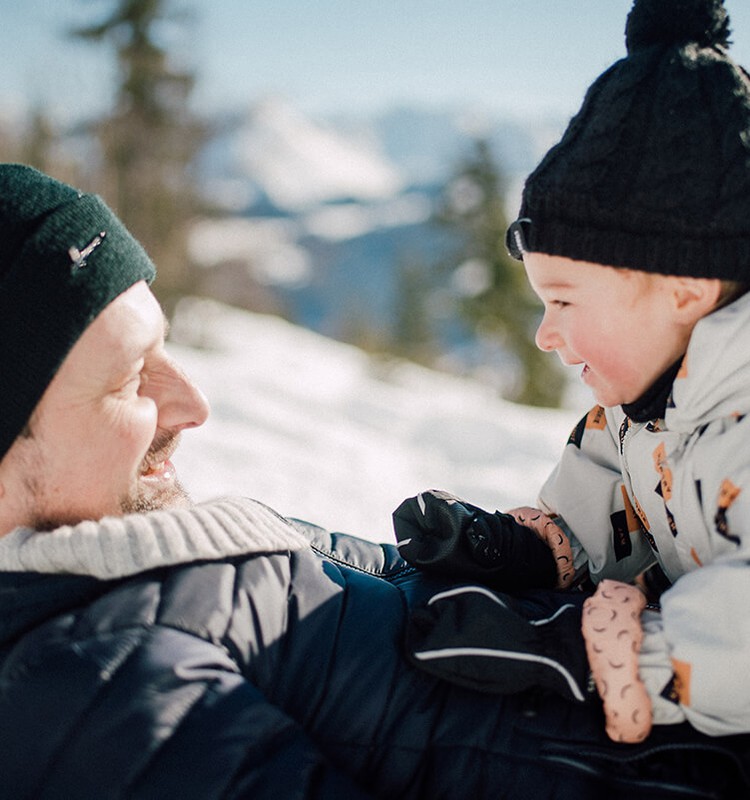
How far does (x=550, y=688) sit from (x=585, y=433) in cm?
79

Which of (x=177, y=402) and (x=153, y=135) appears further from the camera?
(x=153, y=135)

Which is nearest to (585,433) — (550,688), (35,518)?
(550,688)

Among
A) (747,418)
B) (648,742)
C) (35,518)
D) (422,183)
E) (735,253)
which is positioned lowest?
(422,183)

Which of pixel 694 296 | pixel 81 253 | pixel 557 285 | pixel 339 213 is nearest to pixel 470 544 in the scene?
pixel 557 285

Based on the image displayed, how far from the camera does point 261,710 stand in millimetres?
1228

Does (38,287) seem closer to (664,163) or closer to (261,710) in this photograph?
(261,710)

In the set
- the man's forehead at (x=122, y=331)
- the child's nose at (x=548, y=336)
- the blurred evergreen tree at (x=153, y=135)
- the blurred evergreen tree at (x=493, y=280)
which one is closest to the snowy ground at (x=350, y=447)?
the child's nose at (x=548, y=336)

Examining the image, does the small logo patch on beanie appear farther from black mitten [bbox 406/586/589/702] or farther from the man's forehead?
black mitten [bbox 406/586/589/702]

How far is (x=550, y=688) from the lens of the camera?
1420 mm

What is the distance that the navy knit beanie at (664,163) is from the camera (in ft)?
4.60

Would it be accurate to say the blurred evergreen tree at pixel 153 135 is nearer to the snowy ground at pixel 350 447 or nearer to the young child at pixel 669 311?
the snowy ground at pixel 350 447

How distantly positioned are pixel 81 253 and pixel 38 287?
0.11 meters

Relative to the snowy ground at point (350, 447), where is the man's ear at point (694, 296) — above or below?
above

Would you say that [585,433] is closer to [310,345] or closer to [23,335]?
[23,335]
